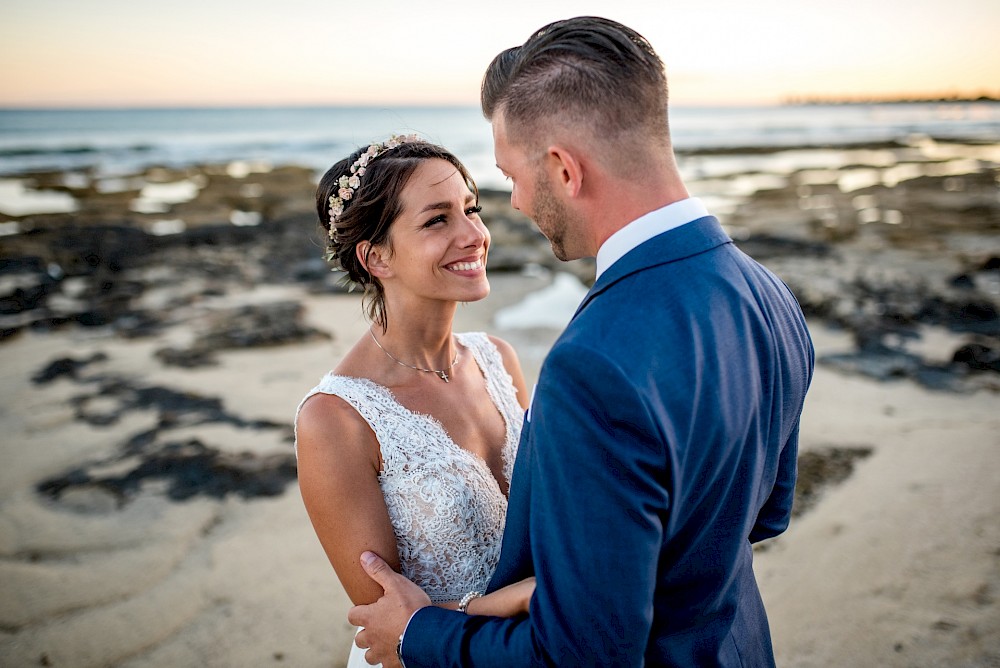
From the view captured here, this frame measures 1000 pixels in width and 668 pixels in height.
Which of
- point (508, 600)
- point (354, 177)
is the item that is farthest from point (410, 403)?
point (508, 600)

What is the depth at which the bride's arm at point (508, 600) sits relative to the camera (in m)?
1.62

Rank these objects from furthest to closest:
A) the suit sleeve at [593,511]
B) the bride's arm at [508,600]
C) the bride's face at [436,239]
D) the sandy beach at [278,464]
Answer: the sandy beach at [278,464]
the bride's face at [436,239]
the bride's arm at [508,600]
the suit sleeve at [593,511]

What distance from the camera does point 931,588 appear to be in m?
3.86

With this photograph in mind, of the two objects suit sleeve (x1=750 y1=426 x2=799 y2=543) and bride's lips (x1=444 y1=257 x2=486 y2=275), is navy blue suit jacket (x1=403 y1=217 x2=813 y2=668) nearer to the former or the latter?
suit sleeve (x1=750 y1=426 x2=799 y2=543)

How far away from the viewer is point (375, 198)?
8.82ft

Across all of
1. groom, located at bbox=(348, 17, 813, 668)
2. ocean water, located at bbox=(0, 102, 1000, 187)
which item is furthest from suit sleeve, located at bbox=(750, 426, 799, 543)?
ocean water, located at bbox=(0, 102, 1000, 187)

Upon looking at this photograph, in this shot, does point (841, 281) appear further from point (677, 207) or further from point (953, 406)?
point (677, 207)

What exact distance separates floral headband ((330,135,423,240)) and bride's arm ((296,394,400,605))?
928 millimetres

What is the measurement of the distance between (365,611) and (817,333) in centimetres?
774

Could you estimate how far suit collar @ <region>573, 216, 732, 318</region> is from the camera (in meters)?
1.41

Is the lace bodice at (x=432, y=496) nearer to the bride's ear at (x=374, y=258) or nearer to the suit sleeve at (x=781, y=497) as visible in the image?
the bride's ear at (x=374, y=258)

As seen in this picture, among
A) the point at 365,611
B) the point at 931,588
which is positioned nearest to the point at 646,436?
the point at 365,611

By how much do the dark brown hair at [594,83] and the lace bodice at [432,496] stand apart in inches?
50.2

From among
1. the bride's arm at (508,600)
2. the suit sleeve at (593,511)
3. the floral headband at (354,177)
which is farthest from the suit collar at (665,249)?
the floral headband at (354,177)
